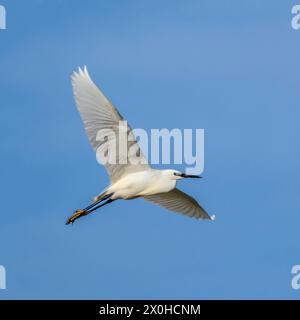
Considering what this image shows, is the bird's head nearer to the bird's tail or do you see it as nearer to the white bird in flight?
the white bird in flight

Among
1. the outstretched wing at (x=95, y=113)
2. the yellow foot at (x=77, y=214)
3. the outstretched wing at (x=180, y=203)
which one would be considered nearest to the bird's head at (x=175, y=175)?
the outstretched wing at (x=180, y=203)

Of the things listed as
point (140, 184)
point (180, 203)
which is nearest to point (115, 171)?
point (140, 184)

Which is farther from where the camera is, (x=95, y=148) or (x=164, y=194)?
(x=164, y=194)

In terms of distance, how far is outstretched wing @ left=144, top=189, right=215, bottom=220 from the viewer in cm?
2638

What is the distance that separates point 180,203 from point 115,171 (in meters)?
1.99

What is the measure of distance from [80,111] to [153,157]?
1.41 meters

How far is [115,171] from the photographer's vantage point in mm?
24906

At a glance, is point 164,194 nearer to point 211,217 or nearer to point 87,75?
point 211,217

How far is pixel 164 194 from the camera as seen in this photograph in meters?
26.4

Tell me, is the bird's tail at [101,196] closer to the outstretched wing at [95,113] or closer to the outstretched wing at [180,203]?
the outstretched wing at [95,113]

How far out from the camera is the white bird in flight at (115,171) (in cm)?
2427
